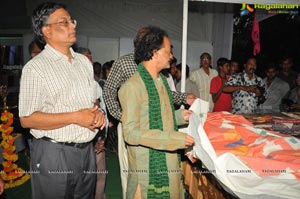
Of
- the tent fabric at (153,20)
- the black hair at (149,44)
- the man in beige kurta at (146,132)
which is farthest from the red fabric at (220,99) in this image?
the tent fabric at (153,20)

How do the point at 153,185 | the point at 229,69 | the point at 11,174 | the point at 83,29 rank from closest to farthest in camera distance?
the point at 153,185
the point at 11,174
the point at 229,69
the point at 83,29

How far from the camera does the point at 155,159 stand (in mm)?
1900

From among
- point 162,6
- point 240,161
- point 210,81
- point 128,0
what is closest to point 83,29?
point 128,0

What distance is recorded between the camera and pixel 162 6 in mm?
6914

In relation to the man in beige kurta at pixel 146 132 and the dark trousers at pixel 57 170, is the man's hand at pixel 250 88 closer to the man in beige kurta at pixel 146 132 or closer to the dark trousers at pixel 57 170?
the man in beige kurta at pixel 146 132

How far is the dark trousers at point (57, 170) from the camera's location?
5.59ft

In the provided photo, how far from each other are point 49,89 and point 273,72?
13.9 ft

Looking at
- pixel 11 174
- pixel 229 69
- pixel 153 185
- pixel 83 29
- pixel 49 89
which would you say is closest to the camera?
pixel 49 89

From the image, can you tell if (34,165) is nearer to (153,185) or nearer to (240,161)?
(153,185)

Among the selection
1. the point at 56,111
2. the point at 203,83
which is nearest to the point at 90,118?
the point at 56,111

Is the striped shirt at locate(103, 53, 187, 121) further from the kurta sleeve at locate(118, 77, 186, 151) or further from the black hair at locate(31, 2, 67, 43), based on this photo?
the black hair at locate(31, 2, 67, 43)

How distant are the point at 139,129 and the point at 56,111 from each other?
531mm

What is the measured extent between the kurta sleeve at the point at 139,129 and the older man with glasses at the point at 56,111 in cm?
19

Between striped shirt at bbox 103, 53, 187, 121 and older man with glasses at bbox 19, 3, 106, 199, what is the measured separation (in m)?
0.88
